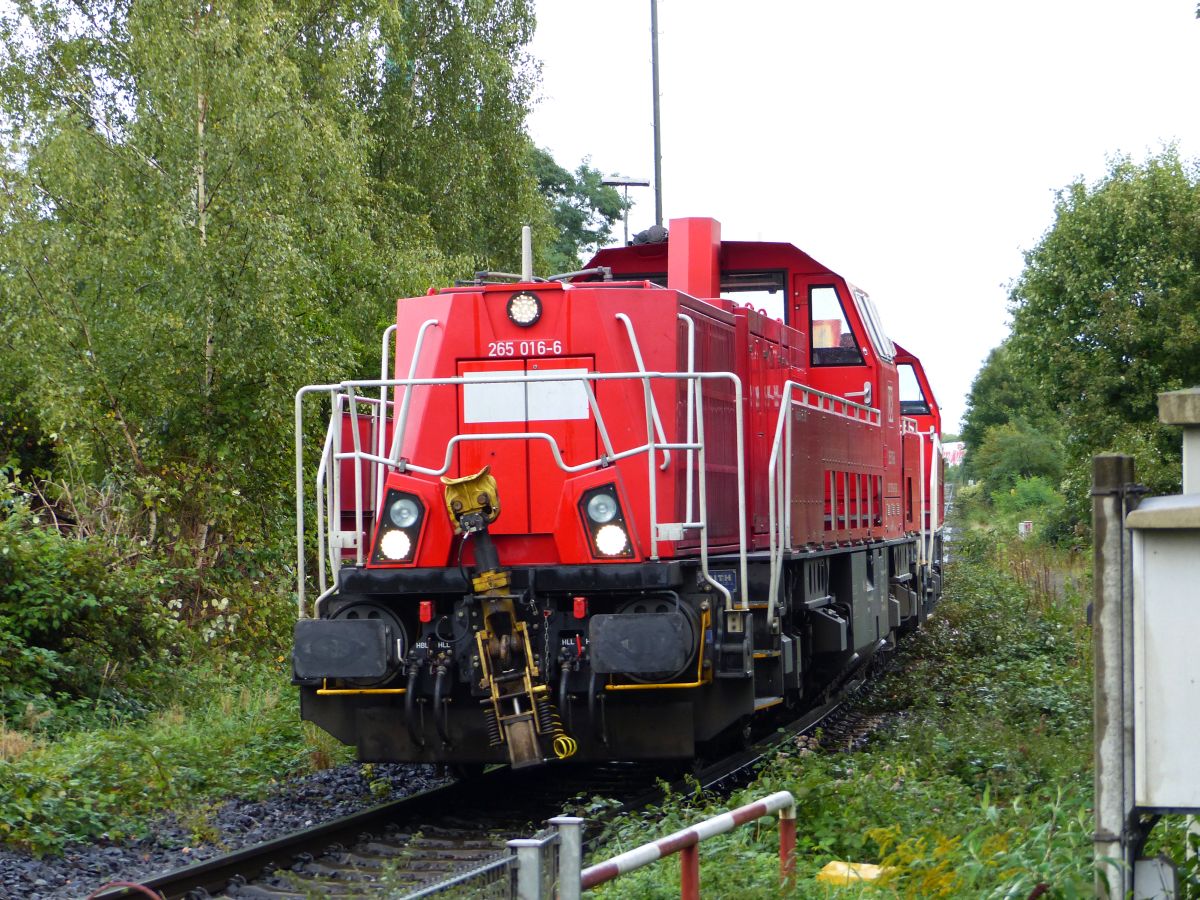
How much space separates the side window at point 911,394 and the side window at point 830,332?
6.25 meters

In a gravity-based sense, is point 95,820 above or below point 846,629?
below

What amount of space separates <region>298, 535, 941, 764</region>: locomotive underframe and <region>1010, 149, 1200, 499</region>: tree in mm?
23510

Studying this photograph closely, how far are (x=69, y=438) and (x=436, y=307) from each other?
7.82m

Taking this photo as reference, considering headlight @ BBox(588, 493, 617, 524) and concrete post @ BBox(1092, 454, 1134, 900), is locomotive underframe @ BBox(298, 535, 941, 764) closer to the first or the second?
headlight @ BBox(588, 493, 617, 524)

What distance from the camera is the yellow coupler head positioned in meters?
7.46

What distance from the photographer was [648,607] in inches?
290

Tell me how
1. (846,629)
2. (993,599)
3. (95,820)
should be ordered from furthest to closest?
(993,599) → (846,629) → (95,820)

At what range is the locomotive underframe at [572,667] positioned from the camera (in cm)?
722

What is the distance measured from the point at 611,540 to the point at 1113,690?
3.54 m

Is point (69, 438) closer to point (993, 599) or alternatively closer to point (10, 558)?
point (10, 558)

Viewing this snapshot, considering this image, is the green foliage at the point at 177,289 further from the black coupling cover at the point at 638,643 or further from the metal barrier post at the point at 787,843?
the metal barrier post at the point at 787,843

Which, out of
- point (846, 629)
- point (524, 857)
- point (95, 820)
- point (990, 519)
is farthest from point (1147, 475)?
point (990, 519)

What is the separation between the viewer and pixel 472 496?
24.7 feet

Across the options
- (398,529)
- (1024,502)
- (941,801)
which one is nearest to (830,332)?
(398,529)
